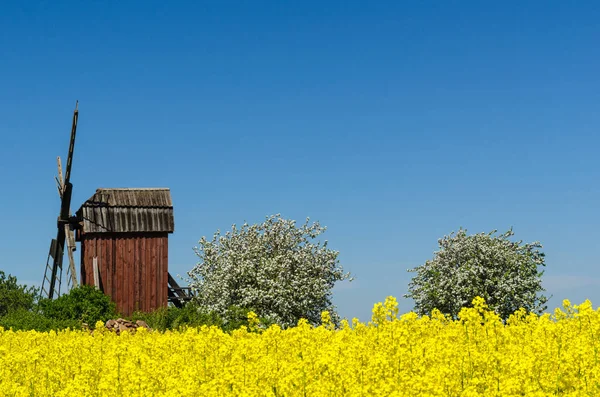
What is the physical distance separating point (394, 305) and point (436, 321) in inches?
84.3

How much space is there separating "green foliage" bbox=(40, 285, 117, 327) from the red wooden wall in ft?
8.57

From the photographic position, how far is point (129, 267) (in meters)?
35.8

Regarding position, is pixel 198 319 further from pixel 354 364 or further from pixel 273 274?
pixel 354 364

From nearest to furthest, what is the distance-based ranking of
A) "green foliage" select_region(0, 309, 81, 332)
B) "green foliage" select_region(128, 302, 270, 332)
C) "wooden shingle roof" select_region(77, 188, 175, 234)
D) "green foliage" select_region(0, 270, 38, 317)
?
"green foliage" select_region(128, 302, 270, 332) → "green foliage" select_region(0, 309, 81, 332) → "wooden shingle roof" select_region(77, 188, 175, 234) → "green foliage" select_region(0, 270, 38, 317)

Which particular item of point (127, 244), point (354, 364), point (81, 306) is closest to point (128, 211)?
point (127, 244)

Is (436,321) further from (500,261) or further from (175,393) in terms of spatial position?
(500,261)

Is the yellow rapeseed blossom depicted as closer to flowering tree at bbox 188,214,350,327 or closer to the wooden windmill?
flowering tree at bbox 188,214,350,327

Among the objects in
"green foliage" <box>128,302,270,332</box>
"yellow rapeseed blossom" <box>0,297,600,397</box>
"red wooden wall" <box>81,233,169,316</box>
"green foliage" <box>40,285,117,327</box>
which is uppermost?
"red wooden wall" <box>81,233,169,316</box>

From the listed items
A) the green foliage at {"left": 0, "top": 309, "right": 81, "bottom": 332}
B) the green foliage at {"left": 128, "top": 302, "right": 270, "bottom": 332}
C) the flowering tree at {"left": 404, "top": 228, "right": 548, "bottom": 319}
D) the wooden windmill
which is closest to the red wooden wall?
the wooden windmill

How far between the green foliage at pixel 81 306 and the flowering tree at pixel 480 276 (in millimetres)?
13424

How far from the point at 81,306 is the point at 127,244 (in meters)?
5.46

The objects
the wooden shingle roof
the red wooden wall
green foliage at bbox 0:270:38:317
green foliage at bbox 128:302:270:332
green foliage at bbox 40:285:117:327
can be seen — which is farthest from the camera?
green foliage at bbox 0:270:38:317

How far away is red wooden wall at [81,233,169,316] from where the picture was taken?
116ft

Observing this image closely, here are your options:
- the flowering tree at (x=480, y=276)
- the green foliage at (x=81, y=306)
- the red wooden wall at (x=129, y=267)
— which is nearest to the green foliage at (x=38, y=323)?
the green foliage at (x=81, y=306)
